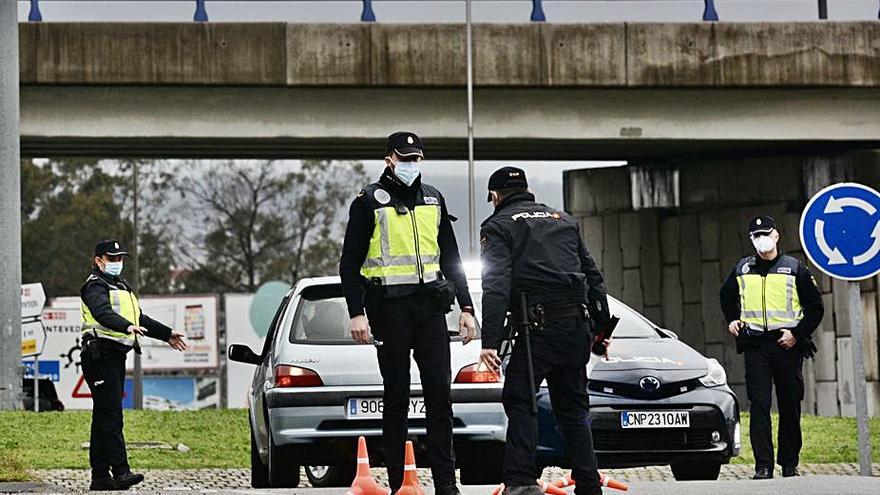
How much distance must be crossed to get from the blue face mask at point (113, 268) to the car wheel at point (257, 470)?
4.73 feet

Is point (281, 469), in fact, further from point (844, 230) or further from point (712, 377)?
point (844, 230)

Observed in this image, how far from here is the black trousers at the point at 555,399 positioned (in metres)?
9.18

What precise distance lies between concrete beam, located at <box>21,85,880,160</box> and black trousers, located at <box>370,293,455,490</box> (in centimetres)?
2024

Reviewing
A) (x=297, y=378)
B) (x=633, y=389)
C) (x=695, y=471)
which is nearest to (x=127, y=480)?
(x=297, y=378)

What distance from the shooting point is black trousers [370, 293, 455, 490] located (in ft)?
30.7

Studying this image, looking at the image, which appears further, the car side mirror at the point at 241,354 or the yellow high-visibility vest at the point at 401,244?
the car side mirror at the point at 241,354

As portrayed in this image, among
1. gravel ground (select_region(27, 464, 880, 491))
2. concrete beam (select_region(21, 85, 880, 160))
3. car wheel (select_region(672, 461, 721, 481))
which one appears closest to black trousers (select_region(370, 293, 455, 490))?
car wheel (select_region(672, 461, 721, 481))

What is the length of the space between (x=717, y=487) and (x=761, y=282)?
276 centimetres

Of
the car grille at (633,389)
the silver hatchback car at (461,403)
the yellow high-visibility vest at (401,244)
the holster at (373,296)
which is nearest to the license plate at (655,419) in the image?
the silver hatchback car at (461,403)

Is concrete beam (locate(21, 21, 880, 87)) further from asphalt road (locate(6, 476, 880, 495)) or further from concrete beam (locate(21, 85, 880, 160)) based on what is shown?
asphalt road (locate(6, 476, 880, 495))

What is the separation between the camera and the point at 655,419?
1164 centimetres

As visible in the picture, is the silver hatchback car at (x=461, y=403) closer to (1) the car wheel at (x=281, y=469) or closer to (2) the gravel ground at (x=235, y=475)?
(1) the car wheel at (x=281, y=469)

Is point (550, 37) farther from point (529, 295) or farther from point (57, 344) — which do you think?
point (57, 344)

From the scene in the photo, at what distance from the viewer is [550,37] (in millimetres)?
28906
